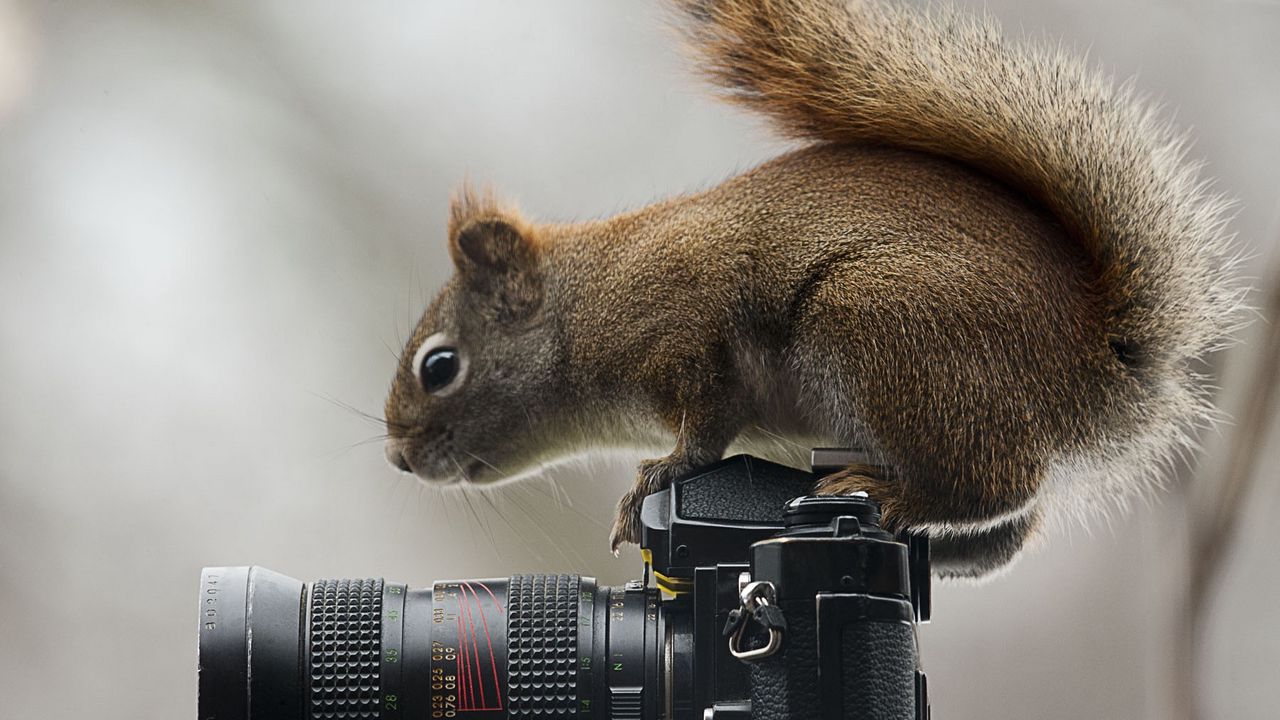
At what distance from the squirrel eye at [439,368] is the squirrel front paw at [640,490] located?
0.22 meters

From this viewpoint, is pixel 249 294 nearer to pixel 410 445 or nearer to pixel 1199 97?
pixel 410 445

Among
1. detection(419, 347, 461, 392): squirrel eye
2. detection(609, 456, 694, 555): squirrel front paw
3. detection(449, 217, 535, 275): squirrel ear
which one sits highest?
detection(449, 217, 535, 275): squirrel ear

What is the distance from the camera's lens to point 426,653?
87 centimetres

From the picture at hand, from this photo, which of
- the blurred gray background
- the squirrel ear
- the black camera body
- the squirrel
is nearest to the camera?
the black camera body

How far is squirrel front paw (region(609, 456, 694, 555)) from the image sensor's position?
3.01 ft

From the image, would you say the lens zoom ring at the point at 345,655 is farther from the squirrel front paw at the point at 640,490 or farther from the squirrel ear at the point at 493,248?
the squirrel ear at the point at 493,248

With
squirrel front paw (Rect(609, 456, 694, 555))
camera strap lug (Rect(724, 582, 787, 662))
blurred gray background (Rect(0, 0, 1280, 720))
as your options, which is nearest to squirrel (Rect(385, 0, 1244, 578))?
squirrel front paw (Rect(609, 456, 694, 555))

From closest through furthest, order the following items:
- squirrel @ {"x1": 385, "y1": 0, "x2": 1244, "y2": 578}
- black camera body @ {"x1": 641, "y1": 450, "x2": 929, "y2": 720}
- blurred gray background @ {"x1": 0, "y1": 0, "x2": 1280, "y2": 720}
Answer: black camera body @ {"x1": 641, "y1": 450, "x2": 929, "y2": 720}
squirrel @ {"x1": 385, "y1": 0, "x2": 1244, "y2": 578}
blurred gray background @ {"x1": 0, "y1": 0, "x2": 1280, "y2": 720}

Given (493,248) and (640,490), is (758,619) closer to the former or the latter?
(640,490)

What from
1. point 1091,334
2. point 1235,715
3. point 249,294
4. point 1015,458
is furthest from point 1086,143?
point 249,294

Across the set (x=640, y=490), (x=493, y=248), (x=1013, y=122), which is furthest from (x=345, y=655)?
(x=1013, y=122)

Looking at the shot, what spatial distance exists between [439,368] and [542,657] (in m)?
0.30

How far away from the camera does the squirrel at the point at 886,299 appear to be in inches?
33.8

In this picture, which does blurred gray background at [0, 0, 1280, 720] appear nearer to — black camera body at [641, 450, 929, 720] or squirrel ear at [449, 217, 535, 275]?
squirrel ear at [449, 217, 535, 275]
